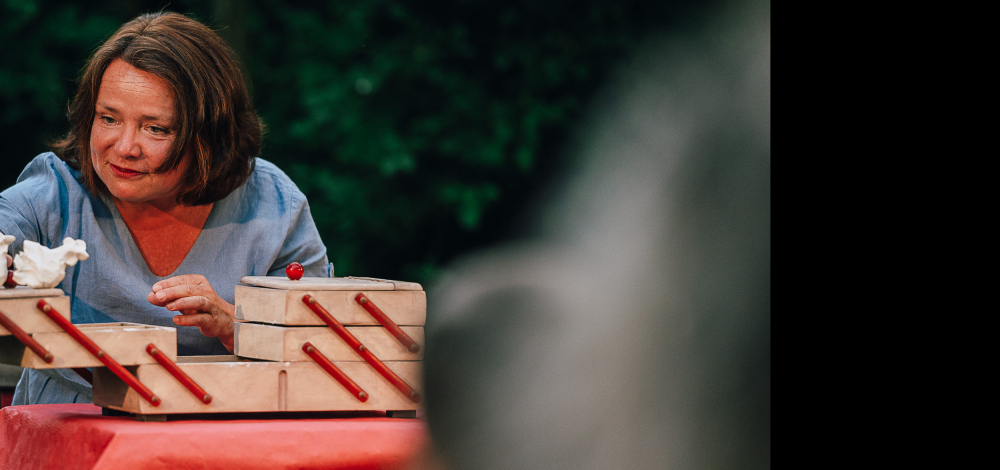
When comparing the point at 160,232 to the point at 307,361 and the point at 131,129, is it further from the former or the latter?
the point at 307,361

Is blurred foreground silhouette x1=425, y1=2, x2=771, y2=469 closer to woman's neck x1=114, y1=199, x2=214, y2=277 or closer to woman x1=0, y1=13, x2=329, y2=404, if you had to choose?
woman x1=0, y1=13, x2=329, y2=404

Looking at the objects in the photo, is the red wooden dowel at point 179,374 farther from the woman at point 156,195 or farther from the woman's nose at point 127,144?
the woman's nose at point 127,144

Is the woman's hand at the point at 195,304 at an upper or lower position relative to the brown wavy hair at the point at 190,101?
lower

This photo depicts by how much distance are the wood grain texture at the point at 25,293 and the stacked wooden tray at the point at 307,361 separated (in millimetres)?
143

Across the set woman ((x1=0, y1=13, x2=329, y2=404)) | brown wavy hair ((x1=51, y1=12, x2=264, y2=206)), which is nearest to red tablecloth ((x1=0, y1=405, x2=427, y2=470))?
woman ((x1=0, y1=13, x2=329, y2=404))

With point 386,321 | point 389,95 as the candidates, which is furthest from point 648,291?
point 389,95

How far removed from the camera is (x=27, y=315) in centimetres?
118

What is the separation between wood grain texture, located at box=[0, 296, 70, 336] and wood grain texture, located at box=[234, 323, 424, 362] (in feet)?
0.85

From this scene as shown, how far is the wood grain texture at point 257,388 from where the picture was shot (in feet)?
4.13

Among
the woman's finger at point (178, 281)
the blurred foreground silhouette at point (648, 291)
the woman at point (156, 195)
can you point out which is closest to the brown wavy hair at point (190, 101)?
the woman at point (156, 195)

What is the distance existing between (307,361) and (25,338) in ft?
1.16

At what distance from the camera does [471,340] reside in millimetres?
1001
